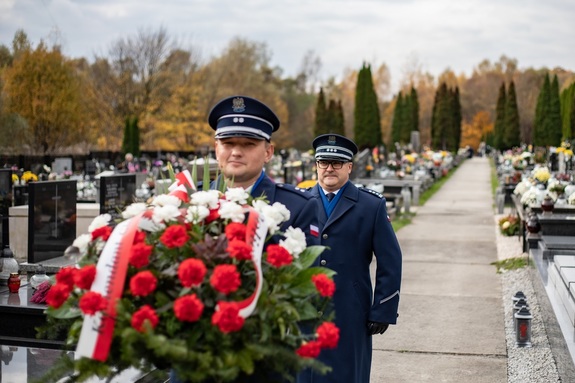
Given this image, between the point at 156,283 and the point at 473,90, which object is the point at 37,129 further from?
the point at 473,90

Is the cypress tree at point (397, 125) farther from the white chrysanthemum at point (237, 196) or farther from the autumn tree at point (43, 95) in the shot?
the white chrysanthemum at point (237, 196)

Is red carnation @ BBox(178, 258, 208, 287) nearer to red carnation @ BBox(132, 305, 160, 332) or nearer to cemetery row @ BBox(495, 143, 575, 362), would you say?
red carnation @ BBox(132, 305, 160, 332)

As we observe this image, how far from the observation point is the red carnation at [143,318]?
265 centimetres

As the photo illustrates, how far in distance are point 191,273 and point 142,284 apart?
0.17 meters

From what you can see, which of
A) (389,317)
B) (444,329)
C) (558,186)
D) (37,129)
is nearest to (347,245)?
(389,317)

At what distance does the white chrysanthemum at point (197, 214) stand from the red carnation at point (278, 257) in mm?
269

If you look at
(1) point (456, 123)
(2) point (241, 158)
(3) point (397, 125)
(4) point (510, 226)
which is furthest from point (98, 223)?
(1) point (456, 123)

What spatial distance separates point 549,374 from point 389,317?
2870mm

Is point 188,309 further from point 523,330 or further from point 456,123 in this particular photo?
point 456,123

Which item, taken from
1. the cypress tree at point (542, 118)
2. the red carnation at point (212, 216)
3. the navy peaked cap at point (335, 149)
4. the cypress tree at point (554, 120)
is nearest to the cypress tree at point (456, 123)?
the cypress tree at point (542, 118)

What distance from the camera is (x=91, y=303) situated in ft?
8.84

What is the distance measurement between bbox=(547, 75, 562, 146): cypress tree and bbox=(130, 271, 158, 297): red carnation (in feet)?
166

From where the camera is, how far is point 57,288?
291 centimetres

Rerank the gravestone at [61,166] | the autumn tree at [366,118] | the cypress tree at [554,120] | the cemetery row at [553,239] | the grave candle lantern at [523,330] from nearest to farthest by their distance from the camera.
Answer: the cemetery row at [553,239], the grave candle lantern at [523,330], the gravestone at [61,166], the cypress tree at [554,120], the autumn tree at [366,118]
